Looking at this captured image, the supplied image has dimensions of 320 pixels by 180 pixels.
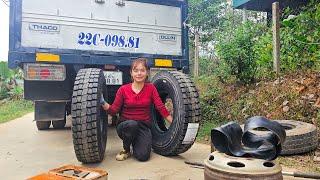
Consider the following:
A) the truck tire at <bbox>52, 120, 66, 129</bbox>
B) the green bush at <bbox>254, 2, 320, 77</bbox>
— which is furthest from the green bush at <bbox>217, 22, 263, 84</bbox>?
the truck tire at <bbox>52, 120, 66, 129</bbox>

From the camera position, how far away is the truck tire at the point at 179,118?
13.5ft

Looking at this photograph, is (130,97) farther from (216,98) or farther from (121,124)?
(216,98)

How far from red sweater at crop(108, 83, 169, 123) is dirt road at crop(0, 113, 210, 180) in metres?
0.53

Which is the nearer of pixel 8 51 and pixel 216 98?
pixel 8 51

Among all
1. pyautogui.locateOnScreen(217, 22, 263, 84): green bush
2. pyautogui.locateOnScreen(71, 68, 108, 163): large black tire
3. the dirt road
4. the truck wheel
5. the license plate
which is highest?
pyautogui.locateOnScreen(217, 22, 263, 84): green bush

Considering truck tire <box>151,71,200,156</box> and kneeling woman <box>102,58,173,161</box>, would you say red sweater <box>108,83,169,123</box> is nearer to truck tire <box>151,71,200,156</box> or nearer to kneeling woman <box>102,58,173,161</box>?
kneeling woman <box>102,58,173,161</box>

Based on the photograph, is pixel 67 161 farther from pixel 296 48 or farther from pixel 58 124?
pixel 296 48

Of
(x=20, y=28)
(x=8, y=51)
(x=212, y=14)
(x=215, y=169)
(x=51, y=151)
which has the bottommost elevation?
(x=51, y=151)

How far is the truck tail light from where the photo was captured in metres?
4.66

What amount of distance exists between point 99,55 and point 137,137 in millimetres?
1565

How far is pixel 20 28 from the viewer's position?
4727mm

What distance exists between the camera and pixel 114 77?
17.3ft

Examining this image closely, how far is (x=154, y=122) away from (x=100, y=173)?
81.5 inches

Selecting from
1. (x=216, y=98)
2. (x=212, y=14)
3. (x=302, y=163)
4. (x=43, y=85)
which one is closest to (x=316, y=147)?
(x=302, y=163)
